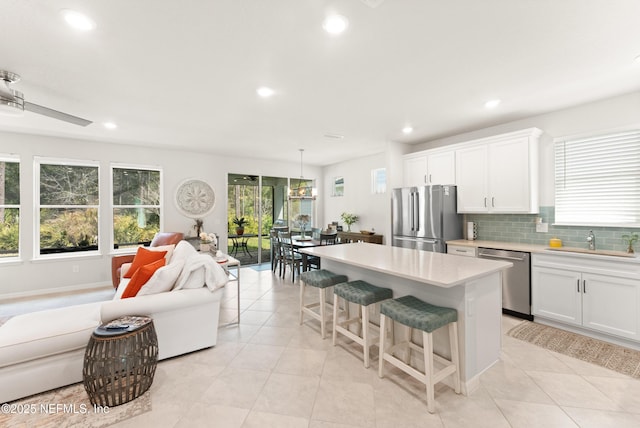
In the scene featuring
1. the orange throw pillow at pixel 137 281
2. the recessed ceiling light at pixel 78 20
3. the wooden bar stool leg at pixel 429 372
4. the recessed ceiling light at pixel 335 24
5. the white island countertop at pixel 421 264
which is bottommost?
the wooden bar stool leg at pixel 429 372

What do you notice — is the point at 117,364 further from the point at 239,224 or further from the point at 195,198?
the point at 239,224

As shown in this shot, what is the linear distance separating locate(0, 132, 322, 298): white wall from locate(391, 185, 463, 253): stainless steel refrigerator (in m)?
3.93

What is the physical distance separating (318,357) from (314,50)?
105 inches

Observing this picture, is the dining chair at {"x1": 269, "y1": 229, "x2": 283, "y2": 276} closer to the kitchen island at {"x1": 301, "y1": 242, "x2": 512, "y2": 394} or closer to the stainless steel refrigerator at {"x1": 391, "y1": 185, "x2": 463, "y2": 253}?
the stainless steel refrigerator at {"x1": 391, "y1": 185, "x2": 463, "y2": 253}

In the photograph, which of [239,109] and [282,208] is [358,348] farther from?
[282,208]

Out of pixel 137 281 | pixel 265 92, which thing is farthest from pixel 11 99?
pixel 265 92

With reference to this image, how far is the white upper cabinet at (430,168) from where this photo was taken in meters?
4.41

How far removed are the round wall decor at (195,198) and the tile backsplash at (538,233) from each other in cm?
513

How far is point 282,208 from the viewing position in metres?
7.48

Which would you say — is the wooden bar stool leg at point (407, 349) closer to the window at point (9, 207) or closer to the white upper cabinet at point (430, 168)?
the white upper cabinet at point (430, 168)

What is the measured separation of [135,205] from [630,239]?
7365 millimetres

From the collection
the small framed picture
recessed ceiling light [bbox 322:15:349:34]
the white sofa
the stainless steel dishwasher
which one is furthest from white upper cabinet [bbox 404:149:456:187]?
the white sofa

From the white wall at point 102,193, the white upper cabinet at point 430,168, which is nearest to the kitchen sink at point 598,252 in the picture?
the white upper cabinet at point 430,168

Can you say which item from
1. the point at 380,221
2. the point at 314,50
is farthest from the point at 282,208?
the point at 314,50
